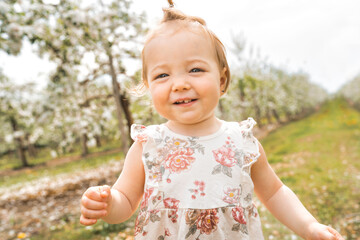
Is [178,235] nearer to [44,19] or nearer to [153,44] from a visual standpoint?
[153,44]

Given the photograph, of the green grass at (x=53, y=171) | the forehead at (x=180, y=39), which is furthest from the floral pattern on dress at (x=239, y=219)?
the green grass at (x=53, y=171)

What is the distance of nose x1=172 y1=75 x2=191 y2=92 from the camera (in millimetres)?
1344

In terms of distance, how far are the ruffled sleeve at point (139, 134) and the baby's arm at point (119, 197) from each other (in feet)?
0.14

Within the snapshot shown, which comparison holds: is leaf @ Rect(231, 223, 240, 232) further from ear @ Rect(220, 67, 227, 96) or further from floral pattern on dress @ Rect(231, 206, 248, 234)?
ear @ Rect(220, 67, 227, 96)

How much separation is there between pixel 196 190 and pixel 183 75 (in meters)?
0.59

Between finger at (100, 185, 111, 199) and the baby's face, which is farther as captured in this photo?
the baby's face

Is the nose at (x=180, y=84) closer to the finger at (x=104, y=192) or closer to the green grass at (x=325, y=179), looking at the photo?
the finger at (x=104, y=192)

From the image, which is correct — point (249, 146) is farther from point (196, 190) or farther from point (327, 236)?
point (327, 236)

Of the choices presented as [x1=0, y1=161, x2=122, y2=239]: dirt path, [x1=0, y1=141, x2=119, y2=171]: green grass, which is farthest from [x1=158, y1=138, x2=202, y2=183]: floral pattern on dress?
[x1=0, y1=141, x2=119, y2=171]: green grass

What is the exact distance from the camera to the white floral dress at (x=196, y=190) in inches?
52.7

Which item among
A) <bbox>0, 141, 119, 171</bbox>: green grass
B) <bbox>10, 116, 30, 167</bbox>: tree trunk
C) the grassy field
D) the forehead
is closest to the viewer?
the forehead

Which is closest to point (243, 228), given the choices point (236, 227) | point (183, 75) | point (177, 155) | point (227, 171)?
point (236, 227)

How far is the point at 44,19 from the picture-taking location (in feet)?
16.8

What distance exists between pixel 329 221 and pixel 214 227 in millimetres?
3939
